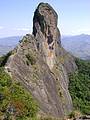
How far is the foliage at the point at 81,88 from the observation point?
89562 millimetres

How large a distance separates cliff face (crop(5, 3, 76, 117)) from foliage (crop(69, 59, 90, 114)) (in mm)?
9199

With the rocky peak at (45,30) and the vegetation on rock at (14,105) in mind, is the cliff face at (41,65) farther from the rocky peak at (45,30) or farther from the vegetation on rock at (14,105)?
the vegetation on rock at (14,105)

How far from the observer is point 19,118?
27.8 meters

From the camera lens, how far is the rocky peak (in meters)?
75.6

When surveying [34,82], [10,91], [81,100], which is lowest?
[81,100]

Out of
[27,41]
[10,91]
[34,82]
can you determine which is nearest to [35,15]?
[27,41]

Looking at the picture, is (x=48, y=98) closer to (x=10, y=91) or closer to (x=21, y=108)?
(x=10, y=91)

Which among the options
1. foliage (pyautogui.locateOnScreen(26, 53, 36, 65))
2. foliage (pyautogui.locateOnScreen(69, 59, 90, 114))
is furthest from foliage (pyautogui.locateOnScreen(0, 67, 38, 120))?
foliage (pyautogui.locateOnScreen(69, 59, 90, 114))

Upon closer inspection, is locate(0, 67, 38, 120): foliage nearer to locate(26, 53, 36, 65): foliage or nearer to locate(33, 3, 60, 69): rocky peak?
locate(26, 53, 36, 65): foliage

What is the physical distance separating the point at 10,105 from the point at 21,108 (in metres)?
1.42

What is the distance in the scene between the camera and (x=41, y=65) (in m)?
65.6

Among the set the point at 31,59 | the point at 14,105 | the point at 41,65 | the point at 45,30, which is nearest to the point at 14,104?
the point at 14,105

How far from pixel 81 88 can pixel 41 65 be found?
39.3m

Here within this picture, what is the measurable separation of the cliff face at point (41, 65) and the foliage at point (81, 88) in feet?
30.2
